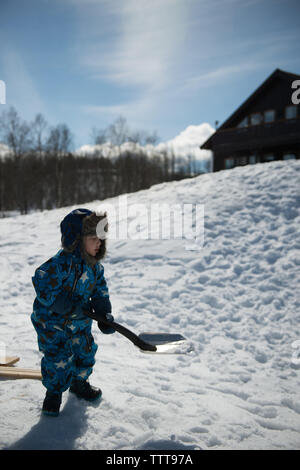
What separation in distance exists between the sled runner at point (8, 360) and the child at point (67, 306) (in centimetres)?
103

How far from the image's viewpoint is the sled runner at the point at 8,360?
2.84 metres

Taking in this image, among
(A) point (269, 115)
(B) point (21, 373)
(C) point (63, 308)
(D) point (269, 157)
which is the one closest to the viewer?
(C) point (63, 308)

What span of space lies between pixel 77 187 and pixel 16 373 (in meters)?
37.0

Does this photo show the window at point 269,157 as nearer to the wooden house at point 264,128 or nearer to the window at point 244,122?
the wooden house at point 264,128

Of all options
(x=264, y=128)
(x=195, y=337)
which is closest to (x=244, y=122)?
Result: (x=264, y=128)

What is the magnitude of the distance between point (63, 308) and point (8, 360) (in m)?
1.62

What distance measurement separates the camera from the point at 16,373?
2.62 metres

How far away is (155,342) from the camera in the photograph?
7.59 ft

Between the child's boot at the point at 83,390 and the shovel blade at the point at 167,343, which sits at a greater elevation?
the shovel blade at the point at 167,343

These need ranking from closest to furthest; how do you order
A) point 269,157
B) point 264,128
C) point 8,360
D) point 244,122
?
point 8,360
point 264,128
point 269,157
point 244,122

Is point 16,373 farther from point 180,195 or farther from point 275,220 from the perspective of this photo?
point 180,195

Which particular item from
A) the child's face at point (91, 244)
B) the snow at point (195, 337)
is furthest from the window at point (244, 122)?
the child's face at point (91, 244)

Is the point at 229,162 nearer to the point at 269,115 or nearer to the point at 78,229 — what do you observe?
the point at 269,115

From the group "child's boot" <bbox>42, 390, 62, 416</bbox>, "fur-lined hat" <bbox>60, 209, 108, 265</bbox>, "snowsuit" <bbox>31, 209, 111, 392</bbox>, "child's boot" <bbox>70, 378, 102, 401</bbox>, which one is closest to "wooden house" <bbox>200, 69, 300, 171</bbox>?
"fur-lined hat" <bbox>60, 209, 108, 265</bbox>
